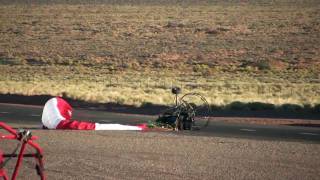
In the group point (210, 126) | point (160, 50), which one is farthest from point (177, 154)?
point (160, 50)

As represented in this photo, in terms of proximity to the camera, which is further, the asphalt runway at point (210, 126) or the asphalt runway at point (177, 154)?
the asphalt runway at point (210, 126)

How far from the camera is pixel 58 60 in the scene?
59.1m

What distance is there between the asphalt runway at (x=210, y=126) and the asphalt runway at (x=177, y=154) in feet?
0.15

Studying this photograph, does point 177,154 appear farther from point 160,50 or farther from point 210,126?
point 160,50

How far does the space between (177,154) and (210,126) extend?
6.16 m

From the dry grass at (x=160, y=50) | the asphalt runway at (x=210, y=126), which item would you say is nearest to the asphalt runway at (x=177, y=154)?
the asphalt runway at (x=210, y=126)

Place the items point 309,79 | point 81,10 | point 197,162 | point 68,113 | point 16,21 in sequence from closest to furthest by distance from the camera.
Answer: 1. point 197,162
2. point 68,113
3. point 309,79
4. point 16,21
5. point 81,10

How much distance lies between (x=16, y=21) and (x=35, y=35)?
9.34m

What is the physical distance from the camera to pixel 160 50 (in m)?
61.2

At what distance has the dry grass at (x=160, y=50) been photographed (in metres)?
38.5

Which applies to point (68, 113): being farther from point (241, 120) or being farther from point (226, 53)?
point (226, 53)

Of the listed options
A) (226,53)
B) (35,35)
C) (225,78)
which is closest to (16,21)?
(35,35)

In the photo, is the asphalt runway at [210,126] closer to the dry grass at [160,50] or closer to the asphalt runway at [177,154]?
the asphalt runway at [177,154]

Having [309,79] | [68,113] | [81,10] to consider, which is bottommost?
[68,113]
